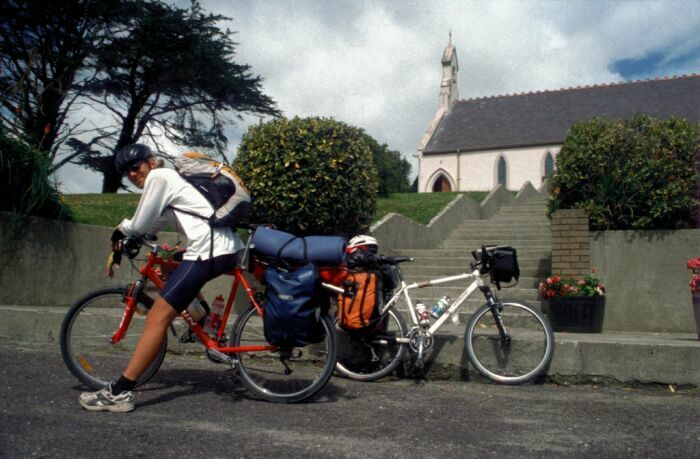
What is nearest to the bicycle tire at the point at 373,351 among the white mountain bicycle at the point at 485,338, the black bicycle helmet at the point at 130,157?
the white mountain bicycle at the point at 485,338

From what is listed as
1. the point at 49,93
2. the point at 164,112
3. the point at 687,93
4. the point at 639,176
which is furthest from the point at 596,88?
the point at 639,176

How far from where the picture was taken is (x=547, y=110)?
153ft

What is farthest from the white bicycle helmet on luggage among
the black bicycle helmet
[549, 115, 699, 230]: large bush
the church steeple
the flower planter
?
the church steeple

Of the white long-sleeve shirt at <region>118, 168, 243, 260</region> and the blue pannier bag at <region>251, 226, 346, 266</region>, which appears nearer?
the white long-sleeve shirt at <region>118, 168, 243, 260</region>

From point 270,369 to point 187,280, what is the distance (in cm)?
100

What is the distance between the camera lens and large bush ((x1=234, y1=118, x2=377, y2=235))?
7016mm

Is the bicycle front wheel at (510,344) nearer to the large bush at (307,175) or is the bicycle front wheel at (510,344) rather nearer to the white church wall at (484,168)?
the large bush at (307,175)

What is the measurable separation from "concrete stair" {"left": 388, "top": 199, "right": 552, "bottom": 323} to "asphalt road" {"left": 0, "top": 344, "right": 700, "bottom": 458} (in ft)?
9.29

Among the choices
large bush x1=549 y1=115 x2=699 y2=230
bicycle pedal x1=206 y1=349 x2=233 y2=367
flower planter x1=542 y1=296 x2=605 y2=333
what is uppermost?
large bush x1=549 y1=115 x2=699 y2=230

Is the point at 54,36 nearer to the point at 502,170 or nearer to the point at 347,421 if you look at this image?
the point at 347,421

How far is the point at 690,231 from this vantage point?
7988 mm

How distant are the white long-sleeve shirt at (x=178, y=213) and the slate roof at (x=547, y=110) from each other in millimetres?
40879

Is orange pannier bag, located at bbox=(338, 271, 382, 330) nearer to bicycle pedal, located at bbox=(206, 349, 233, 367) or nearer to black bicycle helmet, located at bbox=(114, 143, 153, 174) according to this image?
bicycle pedal, located at bbox=(206, 349, 233, 367)

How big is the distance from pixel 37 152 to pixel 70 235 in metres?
1.12
